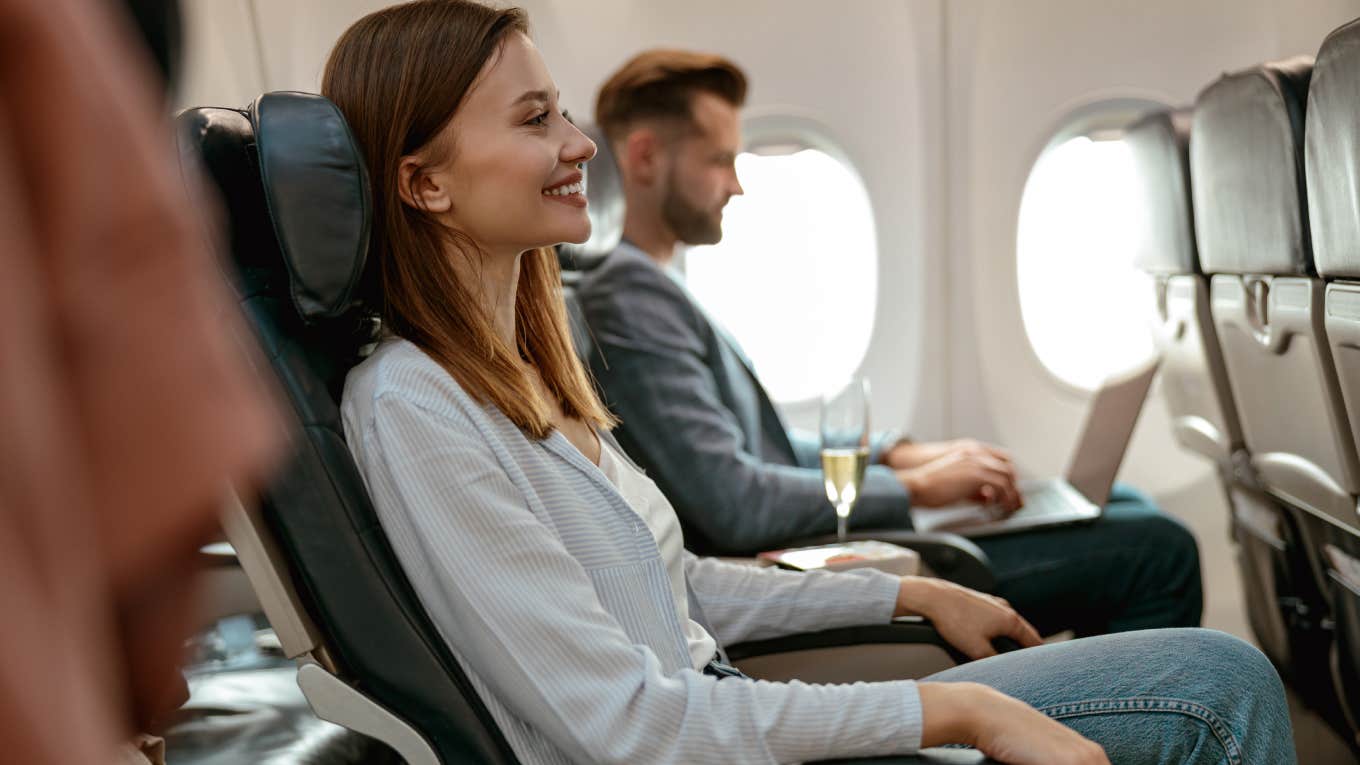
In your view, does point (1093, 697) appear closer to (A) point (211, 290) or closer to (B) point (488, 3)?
(B) point (488, 3)

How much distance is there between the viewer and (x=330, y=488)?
48.8 inches

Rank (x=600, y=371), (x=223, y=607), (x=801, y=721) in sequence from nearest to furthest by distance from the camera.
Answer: (x=801, y=721) < (x=600, y=371) < (x=223, y=607)

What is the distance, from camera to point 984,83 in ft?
13.8

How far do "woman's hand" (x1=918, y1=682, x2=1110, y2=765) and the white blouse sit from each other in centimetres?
30

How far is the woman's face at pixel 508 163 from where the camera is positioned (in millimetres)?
1420

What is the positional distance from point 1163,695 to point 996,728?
0.22 meters

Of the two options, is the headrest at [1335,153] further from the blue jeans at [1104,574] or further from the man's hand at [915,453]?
the man's hand at [915,453]

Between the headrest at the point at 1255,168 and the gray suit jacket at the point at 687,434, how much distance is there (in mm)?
741

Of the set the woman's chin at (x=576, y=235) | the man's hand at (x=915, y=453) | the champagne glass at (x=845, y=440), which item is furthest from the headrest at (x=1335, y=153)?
the man's hand at (x=915, y=453)

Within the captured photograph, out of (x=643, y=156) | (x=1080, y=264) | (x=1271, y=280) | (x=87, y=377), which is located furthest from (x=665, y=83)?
(x=87, y=377)

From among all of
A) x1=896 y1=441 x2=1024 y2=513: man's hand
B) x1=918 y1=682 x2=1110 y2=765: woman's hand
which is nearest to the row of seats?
x1=896 y1=441 x2=1024 y2=513: man's hand

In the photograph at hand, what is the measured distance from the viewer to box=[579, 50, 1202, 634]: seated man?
89.5 inches

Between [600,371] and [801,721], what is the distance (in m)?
1.22

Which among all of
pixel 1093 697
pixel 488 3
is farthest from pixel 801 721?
pixel 488 3
